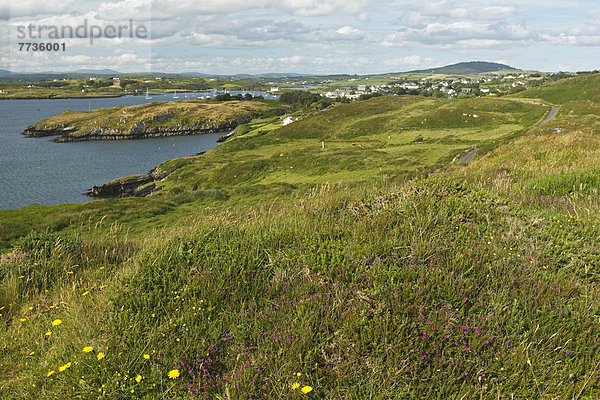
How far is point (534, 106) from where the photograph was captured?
83.9 m

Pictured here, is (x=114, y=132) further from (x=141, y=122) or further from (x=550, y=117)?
(x=550, y=117)

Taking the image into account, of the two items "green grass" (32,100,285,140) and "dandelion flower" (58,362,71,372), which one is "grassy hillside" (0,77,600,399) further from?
"green grass" (32,100,285,140)

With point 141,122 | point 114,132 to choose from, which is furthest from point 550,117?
point 114,132

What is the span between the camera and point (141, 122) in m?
129

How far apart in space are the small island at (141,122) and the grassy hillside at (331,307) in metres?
132

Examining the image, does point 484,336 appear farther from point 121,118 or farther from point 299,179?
point 121,118

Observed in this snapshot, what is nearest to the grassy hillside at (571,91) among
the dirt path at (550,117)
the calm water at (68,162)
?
the dirt path at (550,117)

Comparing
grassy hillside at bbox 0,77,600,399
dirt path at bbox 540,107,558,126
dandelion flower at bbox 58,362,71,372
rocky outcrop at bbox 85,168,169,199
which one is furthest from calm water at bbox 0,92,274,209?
dirt path at bbox 540,107,558,126

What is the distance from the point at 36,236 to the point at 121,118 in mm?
142969

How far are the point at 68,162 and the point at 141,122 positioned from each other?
1978 inches

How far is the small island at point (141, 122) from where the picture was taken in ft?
404

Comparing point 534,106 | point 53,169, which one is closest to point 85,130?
point 53,169

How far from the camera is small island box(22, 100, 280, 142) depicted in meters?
123

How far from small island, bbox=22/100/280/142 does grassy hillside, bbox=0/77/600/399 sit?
13154cm
